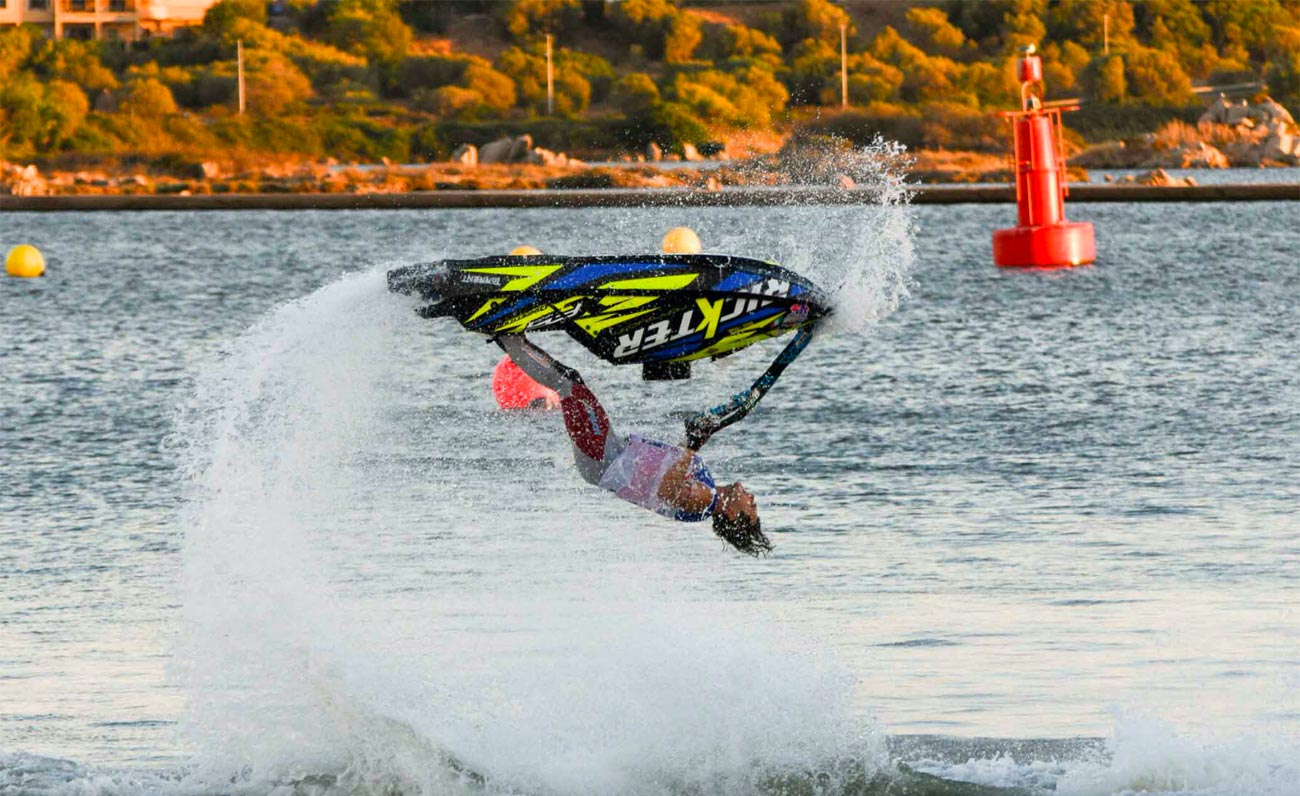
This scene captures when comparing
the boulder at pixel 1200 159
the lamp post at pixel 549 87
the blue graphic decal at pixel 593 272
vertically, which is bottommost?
the blue graphic decal at pixel 593 272

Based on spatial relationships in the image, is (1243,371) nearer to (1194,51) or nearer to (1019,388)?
(1019,388)

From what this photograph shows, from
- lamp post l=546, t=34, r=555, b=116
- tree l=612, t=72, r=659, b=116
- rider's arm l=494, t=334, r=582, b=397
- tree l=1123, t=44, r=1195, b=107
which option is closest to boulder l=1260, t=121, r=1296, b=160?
tree l=1123, t=44, r=1195, b=107

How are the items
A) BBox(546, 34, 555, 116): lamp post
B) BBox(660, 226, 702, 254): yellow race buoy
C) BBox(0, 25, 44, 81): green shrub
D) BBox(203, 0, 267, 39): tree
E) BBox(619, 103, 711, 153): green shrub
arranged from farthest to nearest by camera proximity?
BBox(203, 0, 267, 39): tree
BBox(0, 25, 44, 81): green shrub
BBox(546, 34, 555, 116): lamp post
BBox(619, 103, 711, 153): green shrub
BBox(660, 226, 702, 254): yellow race buoy

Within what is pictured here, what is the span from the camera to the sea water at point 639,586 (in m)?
8.74

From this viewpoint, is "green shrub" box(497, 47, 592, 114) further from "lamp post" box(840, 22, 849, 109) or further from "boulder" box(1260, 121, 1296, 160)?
"boulder" box(1260, 121, 1296, 160)

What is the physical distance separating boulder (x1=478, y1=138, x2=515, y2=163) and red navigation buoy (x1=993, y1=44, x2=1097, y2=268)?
4390cm

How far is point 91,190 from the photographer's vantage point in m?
64.1

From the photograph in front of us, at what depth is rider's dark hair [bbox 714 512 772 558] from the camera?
8008 mm

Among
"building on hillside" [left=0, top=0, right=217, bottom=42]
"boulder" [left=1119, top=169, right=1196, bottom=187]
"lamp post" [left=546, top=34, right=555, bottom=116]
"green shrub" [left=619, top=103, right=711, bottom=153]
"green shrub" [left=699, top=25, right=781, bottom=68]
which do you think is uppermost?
"building on hillside" [left=0, top=0, right=217, bottom=42]

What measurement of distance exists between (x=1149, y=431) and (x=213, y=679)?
10362mm

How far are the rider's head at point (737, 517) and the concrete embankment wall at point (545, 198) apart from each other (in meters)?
37.9

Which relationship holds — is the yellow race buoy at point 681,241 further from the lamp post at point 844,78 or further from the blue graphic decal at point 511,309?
the lamp post at point 844,78

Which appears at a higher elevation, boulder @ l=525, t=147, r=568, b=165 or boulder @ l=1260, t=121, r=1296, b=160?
boulder @ l=525, t=147, r=568, b=165

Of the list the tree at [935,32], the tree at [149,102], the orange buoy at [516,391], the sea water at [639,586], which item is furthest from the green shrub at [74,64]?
the orange buoy at [516,391]
